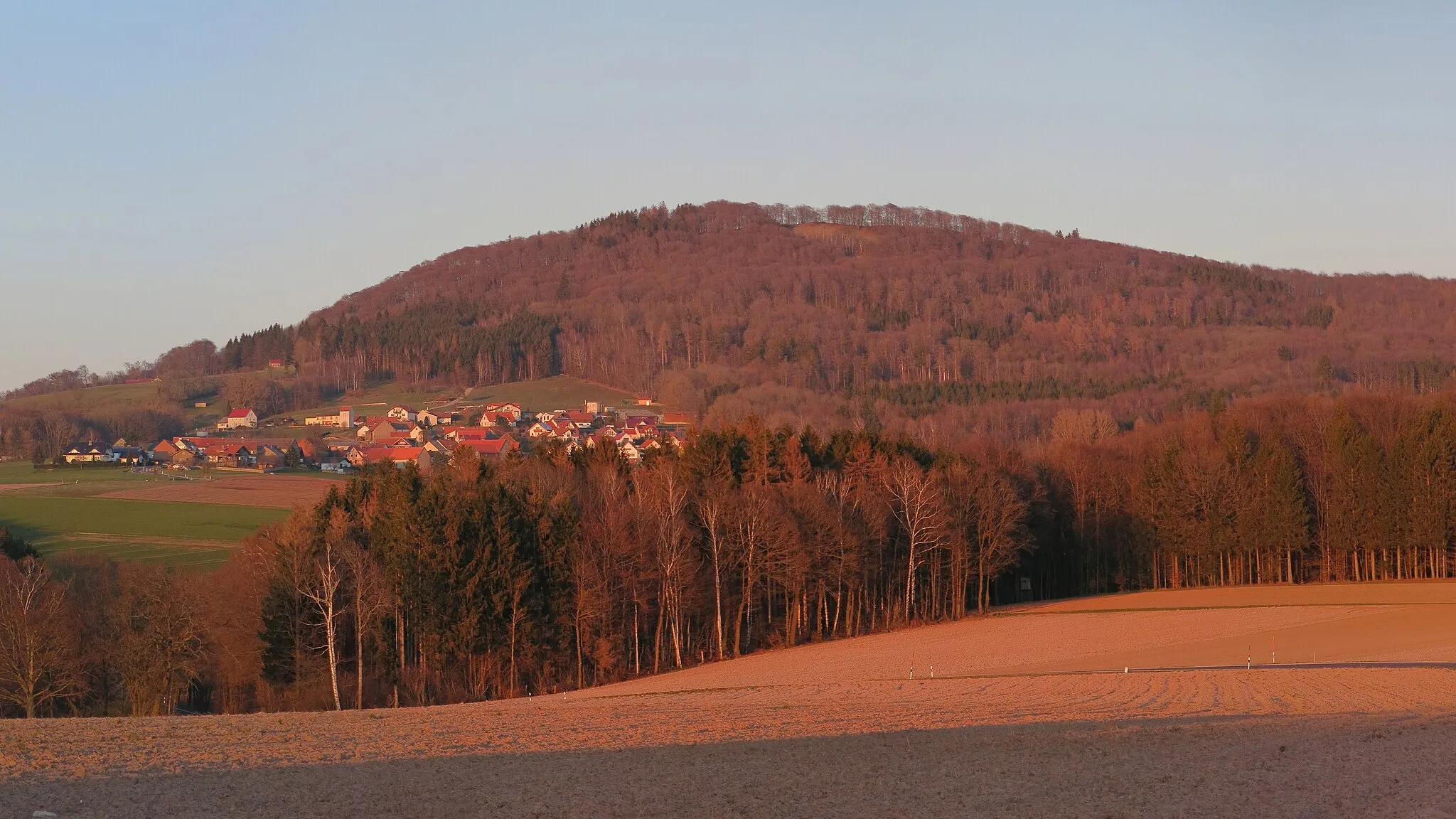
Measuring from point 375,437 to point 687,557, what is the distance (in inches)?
4096

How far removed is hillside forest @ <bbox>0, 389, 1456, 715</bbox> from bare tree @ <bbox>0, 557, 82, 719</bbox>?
0.36ft

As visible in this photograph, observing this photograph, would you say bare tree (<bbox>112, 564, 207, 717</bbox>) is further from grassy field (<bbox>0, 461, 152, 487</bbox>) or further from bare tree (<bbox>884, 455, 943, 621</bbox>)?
grassy field (<bbox>0, 461, 152, 487</bbox>)

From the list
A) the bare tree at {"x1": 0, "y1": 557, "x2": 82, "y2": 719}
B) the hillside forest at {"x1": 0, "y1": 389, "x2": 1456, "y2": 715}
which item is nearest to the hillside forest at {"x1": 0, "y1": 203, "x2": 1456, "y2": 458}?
the hillside forest at {"x1": 0, "y1": 389, "x2": 1456, "y2": 715}

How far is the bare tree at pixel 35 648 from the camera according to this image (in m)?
39.4

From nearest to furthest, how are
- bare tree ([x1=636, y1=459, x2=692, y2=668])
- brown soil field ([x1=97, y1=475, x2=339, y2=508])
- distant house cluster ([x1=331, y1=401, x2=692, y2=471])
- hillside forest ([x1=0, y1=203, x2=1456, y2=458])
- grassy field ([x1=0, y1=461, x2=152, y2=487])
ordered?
bare tree ([x1=636, y1=459, x2=692, y2=668]) → brown soil field ([x1=97, y1=475, x2=339, y2=508]) → grassy field ([x1=0, y1=461, x2=152, y2=487]) → distant house cluster ([x1=331, y1=401, x2=692, y2=471]) → hillside forest ([x1=0, y1=203, x2=1456, y2=458])

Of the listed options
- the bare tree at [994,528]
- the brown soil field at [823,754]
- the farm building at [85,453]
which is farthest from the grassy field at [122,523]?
the brown soil field at [823,754]

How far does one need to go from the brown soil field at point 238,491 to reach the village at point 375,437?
1049 centimetres

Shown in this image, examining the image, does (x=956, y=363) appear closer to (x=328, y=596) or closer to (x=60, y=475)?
(x=60, y=475)

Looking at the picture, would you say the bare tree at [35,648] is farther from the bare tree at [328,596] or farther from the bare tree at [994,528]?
the bare tree at [994,528]

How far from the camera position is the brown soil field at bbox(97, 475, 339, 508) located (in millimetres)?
93750

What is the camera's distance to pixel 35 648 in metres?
39.5

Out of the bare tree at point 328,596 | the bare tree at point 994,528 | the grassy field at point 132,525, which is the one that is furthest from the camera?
the grassy field at point 132,525

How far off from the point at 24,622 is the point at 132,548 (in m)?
37.5

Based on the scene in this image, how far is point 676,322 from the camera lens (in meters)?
199
